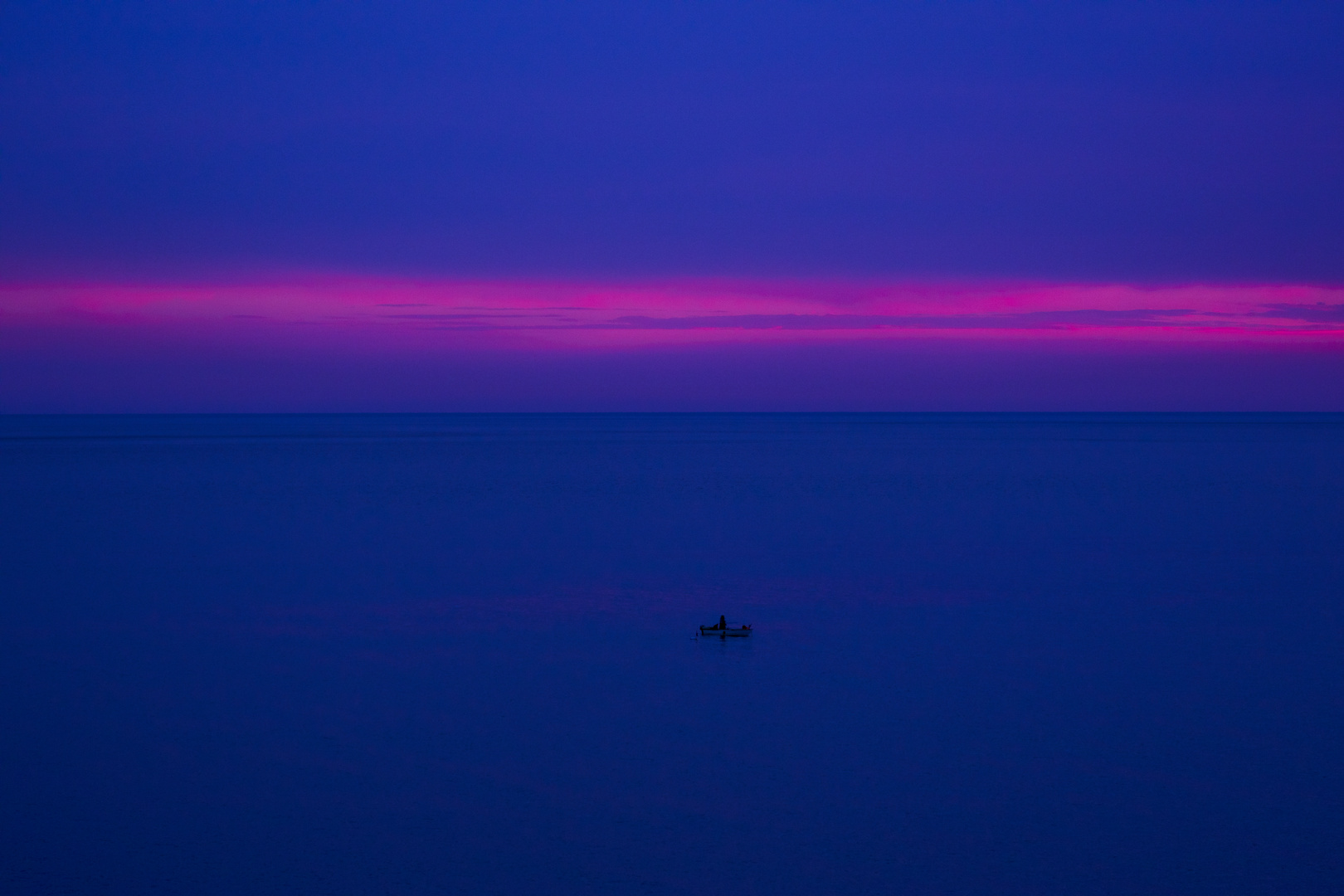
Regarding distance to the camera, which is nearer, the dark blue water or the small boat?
the dark blue water

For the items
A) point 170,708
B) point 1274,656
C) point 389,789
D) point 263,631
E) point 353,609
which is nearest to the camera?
point 389,789

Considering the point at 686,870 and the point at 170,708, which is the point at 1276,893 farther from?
the point at 170,708

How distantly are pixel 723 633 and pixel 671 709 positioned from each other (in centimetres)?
450

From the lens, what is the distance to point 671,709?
1655cm

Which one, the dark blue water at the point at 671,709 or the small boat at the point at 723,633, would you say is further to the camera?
the small boat at the point at 723,633

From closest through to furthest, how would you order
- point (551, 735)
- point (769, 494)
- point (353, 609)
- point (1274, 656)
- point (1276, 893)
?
1. point (1276, 893)
2. point (551, 735)
3. point (1274, 656)
4. point (353, 609)
5. point (769, 494)

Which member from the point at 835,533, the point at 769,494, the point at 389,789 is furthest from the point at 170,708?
the point at 769,494

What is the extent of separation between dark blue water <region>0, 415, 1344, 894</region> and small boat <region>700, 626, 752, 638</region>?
1.30 ft

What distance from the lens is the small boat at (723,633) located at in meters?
21.0

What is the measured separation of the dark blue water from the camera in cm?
1179

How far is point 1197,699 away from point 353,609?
14972 mm

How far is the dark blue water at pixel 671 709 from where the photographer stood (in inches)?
464

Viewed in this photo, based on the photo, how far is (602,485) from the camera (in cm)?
5666

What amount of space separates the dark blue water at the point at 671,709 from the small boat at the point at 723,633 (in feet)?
1.30
